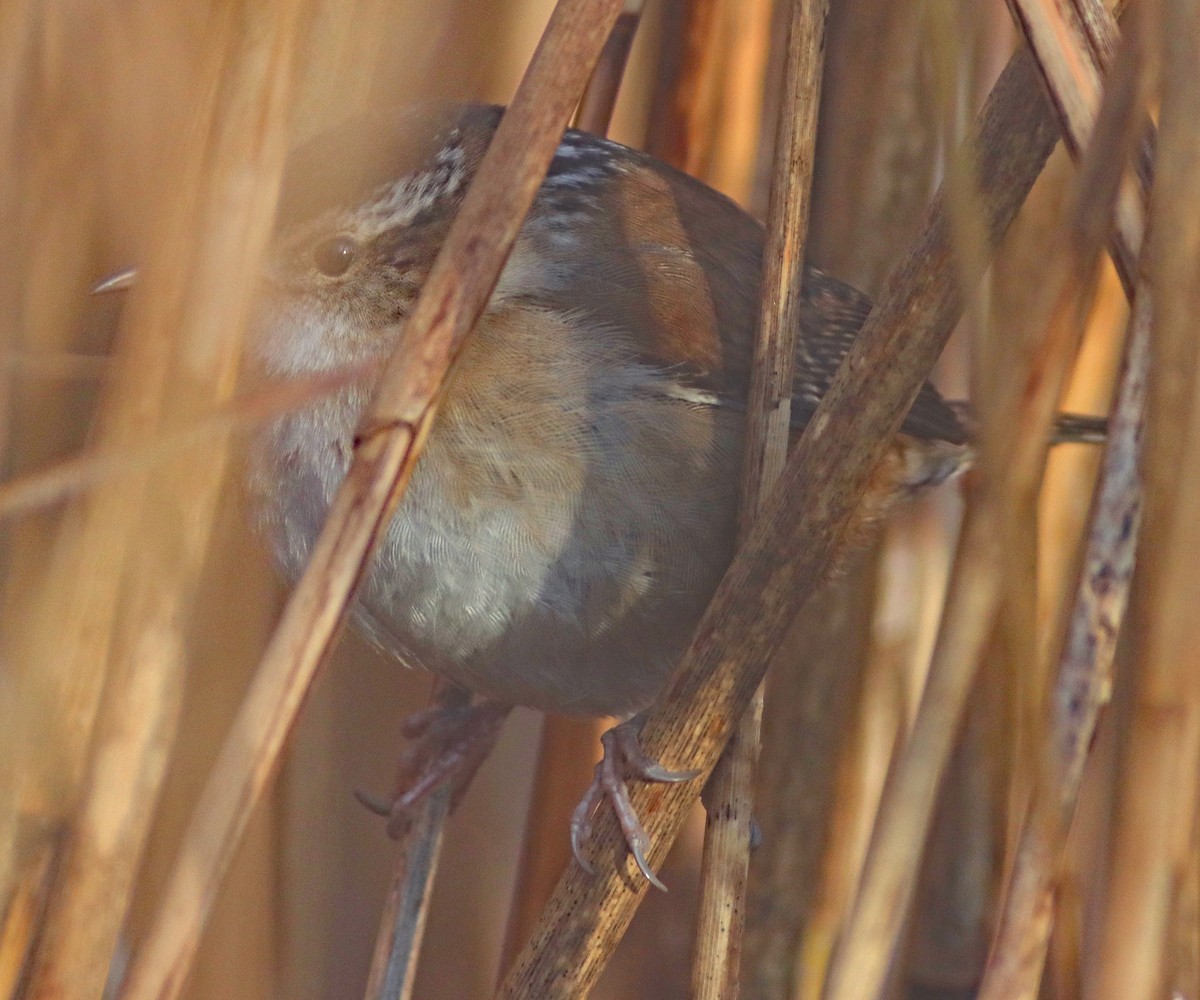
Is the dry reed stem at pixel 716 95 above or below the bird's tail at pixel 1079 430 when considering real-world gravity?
above

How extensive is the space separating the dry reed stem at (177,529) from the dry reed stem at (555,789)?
835 mm

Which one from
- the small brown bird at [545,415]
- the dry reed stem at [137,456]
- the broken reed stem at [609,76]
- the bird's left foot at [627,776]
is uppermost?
the broken reed stem at [609,76]

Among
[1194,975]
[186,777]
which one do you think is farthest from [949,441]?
[186,777]

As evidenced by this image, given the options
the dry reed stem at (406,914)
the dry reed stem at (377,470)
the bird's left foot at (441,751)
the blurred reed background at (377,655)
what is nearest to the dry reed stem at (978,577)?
the blurred reed background at (377,655)

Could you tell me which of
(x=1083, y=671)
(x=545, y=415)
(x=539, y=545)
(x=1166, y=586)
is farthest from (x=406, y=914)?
(x=1166, y=586)

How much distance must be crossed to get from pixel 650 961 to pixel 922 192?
4.09 ft

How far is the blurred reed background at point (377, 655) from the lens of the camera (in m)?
0.94

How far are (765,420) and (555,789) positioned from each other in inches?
33.0

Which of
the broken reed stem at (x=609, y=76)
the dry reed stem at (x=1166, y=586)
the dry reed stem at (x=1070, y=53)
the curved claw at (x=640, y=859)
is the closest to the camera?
the dry reed stem at (x=1166, y=586)

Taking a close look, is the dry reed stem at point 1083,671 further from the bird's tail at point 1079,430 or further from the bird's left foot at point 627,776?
the bird's tail at point 1079,430

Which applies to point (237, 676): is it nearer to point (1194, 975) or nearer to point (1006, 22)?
point (1194, 975)

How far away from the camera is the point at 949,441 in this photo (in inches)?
70.7

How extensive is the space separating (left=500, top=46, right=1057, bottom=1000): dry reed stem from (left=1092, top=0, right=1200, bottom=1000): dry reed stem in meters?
0.16

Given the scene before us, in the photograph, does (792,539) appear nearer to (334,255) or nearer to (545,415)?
(545,415)
